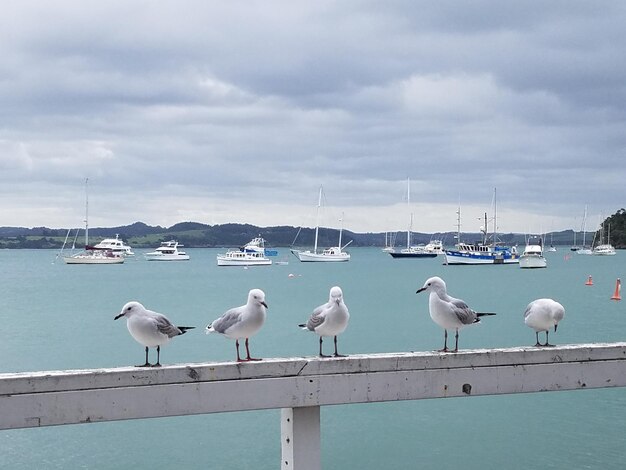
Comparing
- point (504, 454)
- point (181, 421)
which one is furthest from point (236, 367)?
point (181, 421)

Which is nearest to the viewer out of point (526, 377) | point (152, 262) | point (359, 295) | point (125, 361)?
point (526, 377)

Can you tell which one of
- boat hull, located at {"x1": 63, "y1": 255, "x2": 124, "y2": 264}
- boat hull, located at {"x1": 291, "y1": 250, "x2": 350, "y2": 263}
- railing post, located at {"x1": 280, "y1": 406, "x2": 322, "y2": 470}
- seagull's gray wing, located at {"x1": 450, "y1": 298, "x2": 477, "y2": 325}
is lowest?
boat hull, located at {"x1": 63, "y1": 255, "x2": 124, "y2": 264}

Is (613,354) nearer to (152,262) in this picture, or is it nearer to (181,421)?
(181,421)

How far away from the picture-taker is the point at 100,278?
9812cm

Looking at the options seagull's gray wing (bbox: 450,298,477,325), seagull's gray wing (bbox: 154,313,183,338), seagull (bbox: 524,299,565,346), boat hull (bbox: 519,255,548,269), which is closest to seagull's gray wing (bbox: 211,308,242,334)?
seagull's gray wing (bbox: 154,313,183,338)

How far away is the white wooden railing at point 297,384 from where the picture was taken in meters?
4.55

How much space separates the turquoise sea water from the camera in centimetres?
1395

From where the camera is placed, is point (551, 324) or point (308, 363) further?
point (551, 324)

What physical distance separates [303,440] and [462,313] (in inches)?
82.9

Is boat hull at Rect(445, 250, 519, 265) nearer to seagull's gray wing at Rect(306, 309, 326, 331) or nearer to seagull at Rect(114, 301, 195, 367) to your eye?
seagull's gray wing at Rect(306, 309, 326, 331)

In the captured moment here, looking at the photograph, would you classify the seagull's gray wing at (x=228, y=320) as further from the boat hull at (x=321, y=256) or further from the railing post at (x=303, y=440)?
the boat hull at (x=321, y=256)

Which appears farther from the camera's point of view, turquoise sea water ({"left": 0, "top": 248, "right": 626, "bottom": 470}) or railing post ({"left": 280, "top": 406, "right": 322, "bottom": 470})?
turquoise sea water ({"left": 0, "top": 248, "right": 626, "bottom": 470})

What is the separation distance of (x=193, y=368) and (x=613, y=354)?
124 inches

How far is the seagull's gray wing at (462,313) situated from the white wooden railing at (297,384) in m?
0.96
